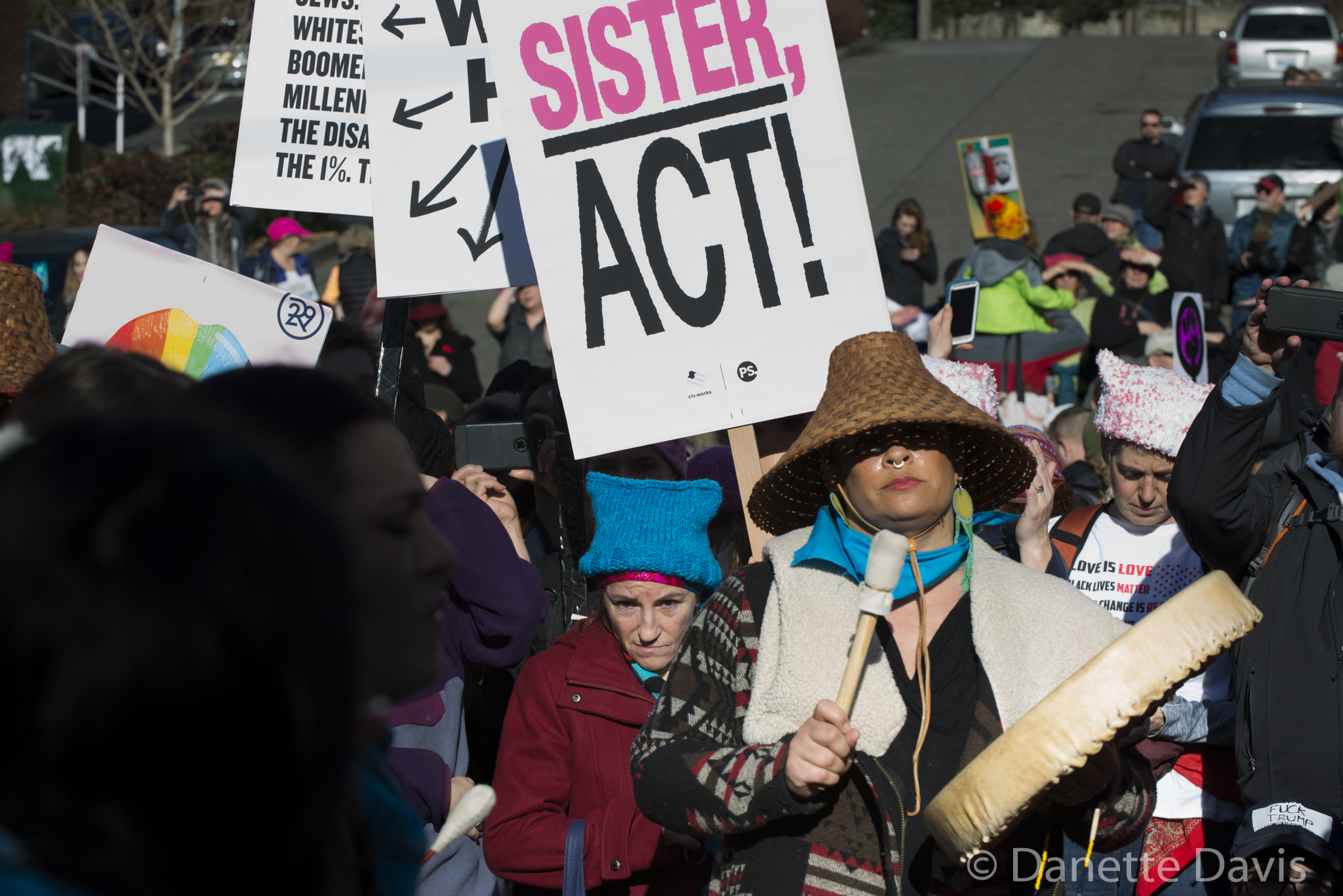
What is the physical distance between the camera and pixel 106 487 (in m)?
0.89

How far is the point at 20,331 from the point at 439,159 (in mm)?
1293

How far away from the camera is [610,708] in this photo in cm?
284

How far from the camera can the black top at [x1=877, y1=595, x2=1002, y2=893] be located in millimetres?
2141

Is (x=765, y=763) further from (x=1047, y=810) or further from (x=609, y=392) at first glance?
(x=609, y=392)

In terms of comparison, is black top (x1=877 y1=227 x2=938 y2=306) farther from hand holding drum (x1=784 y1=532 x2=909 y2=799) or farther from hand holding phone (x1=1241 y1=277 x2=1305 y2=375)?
hand holding drum (x1=784 y1=532 x2=909 y2=799)

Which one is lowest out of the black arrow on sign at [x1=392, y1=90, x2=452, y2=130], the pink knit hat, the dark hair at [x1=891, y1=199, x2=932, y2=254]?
the dark hair at [x1=891, y1=199, x2=932, y2=254]

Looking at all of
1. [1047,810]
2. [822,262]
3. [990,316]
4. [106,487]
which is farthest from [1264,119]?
[106,487]

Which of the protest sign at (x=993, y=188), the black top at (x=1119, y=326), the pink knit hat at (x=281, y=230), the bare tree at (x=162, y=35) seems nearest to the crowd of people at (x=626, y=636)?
the black top at (x=1119, y=326)

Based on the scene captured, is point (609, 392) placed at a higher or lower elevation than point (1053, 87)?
higher

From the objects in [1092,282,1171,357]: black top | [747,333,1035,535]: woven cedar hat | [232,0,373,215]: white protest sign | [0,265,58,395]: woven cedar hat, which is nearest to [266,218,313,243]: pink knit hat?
[232,0,373,215]: white protest sign

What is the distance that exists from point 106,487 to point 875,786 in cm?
152

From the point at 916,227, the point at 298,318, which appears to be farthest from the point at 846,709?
the point at 916,227

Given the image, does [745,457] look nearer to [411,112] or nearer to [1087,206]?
[411,112]

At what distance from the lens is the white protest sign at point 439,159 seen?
11.9 feet
